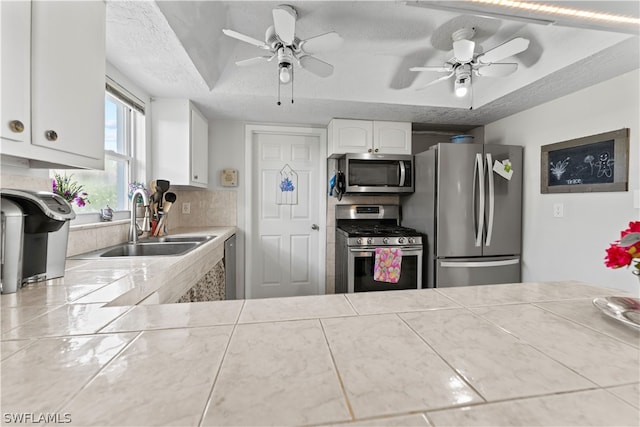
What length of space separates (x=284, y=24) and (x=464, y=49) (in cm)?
110

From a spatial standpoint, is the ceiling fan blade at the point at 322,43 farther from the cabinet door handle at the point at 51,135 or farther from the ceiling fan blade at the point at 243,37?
the cabinet door handle at the point at 51,135

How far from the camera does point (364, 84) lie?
7.47 ft

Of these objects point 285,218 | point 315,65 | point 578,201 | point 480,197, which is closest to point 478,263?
point 480,197

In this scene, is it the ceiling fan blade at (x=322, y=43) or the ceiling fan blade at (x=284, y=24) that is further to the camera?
the ceiling fan blade at (x=322, y=43)

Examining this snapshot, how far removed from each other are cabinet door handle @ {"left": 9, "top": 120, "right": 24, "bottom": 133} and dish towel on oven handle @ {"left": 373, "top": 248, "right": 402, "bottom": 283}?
2.28m

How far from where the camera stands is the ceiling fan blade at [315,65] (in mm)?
1658

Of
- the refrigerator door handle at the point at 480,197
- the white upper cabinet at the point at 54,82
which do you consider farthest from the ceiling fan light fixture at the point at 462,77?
the white upper cabinet at the point at 54,82

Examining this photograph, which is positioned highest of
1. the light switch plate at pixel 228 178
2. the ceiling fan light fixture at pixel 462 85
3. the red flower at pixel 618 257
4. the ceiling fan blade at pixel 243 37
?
the ceiling fan blade at pixel 243 37

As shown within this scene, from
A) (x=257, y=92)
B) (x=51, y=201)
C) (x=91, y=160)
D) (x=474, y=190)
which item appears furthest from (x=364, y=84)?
(x=51, y=201)

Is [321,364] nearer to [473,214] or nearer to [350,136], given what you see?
[473,214]

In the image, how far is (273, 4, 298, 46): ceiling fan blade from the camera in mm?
1276

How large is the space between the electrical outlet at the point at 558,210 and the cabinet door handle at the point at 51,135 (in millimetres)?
3215

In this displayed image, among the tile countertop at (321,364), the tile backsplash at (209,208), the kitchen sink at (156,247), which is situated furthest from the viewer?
the tile backsplash at (209,208)

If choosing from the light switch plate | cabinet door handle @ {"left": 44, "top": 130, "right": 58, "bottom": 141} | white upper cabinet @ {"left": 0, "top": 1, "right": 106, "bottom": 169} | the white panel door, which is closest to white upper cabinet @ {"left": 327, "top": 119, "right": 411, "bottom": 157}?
the white panel door
